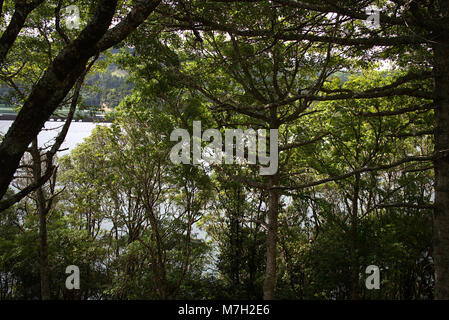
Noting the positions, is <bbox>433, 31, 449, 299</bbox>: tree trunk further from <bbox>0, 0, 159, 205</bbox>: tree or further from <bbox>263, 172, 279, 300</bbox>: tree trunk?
<bbox>0, 0, 159, 205</bbox>: tree

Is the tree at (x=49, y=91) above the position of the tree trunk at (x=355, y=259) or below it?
above

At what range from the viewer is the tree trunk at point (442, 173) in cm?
404

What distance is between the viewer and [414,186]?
31.9 feet

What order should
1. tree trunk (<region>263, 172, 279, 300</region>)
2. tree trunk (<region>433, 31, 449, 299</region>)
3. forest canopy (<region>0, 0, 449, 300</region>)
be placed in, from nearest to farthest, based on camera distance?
tree trunk (<region>433, 31, 449, 299</region>) → forest canopy (<region>0, 0, 449, 300</region>) → tree trunk (<region>263, 172, 279, 300</region>)

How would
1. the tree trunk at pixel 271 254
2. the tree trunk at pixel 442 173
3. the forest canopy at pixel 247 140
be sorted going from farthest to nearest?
1. the tree trunk at pixel 271 254
2. the forest canopy at pixel 247 140
3. the tree trunk at pixel 442 173

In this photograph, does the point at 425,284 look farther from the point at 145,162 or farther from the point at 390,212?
the point at 145,162

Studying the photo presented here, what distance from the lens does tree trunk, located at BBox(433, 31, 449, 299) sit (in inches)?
159

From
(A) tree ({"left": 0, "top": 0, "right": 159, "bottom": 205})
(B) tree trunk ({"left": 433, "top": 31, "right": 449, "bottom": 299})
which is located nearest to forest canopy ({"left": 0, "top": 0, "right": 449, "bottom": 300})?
(B) tree trunk ({"left": 433, "top": 31, "right": 449, "bottom": 299})

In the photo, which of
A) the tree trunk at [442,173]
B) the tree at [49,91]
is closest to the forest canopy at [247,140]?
the tree trunk at [442,173]

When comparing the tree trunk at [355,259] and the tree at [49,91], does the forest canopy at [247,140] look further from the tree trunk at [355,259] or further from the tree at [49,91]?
the tree at [49,91]

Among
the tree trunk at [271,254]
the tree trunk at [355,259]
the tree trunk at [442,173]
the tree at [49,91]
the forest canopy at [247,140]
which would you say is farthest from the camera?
the tree trunk at [355,259]

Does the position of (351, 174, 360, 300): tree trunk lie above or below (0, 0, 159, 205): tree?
below

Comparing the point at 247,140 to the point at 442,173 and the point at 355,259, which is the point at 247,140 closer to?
the point at 355,259
